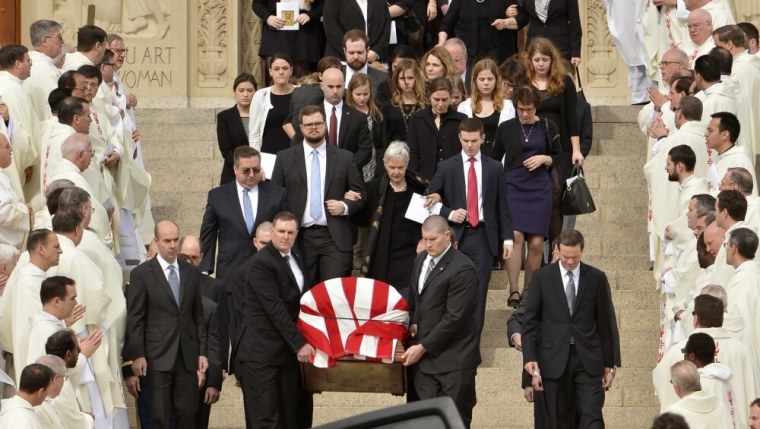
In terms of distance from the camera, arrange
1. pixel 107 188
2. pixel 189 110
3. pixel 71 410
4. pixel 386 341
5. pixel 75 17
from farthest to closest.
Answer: pixel 75 17, pixel 189 110, pixel 107 188, pixel 386 341, pixel 71 410

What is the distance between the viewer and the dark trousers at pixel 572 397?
13742 millimetres

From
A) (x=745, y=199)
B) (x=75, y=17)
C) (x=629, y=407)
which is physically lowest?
(x=629, y=407)

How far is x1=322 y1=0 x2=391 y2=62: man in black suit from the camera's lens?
18953mm

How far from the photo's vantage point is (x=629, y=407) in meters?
15.2

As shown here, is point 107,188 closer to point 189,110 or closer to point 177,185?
point 177,185

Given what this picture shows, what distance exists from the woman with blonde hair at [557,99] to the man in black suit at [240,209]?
2.83 m

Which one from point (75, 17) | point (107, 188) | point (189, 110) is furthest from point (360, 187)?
point (75, 17)

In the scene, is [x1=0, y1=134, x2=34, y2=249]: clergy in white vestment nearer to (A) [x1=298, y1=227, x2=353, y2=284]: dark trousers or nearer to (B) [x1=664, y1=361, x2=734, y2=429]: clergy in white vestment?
(A) [x1=298, y1=227, x2=353, y2=284]: dark trousers

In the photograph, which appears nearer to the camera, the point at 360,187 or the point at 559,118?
the point at 360,187

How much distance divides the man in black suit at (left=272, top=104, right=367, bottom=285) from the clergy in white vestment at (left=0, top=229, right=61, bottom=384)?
2873mm

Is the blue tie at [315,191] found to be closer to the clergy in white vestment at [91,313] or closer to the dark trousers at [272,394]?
the dark trousers at [272,394]

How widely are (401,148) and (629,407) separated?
105 inches

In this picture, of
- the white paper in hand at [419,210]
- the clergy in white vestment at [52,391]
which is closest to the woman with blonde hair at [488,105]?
the white paper in hand at [419,210]

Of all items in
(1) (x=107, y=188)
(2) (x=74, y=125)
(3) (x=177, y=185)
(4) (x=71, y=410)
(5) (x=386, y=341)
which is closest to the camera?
(4) (x=71, y=410)
